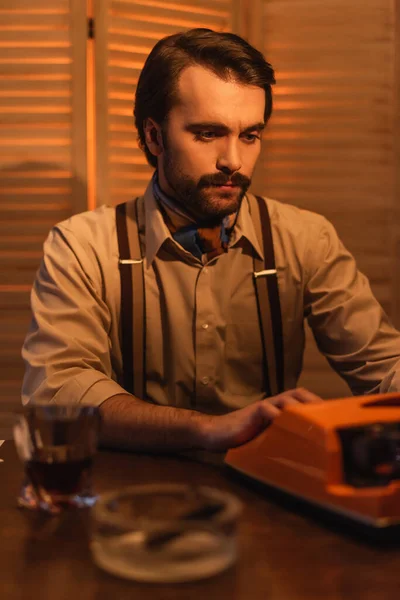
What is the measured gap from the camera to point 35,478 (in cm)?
93

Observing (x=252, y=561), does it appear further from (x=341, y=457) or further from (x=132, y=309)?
(x=132, y=309)

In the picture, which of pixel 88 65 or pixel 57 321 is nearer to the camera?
pixel 57 321

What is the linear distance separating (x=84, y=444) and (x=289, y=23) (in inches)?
73.2

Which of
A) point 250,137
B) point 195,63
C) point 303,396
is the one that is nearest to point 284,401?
point 303,396

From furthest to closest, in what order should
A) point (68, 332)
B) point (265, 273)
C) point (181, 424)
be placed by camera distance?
point (265, 273)
point (68, 332)
point (181, 424)

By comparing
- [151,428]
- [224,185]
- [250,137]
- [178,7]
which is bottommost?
[151,428]

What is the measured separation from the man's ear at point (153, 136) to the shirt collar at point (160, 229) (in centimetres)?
10

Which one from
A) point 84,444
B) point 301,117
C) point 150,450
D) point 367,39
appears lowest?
point 150,450

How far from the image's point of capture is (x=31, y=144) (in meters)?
2.41

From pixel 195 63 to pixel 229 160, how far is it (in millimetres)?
248

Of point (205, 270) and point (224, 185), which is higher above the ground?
point (224, 185)

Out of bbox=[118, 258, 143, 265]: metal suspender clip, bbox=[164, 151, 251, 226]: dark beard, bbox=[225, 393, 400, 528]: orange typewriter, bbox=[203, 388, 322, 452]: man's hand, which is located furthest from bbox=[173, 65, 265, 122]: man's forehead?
bbox=[225, 393, 400, 528]: orange typewriter

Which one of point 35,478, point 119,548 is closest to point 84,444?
point 35,478

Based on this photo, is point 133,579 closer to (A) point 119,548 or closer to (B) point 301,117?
(A) point 119,548
